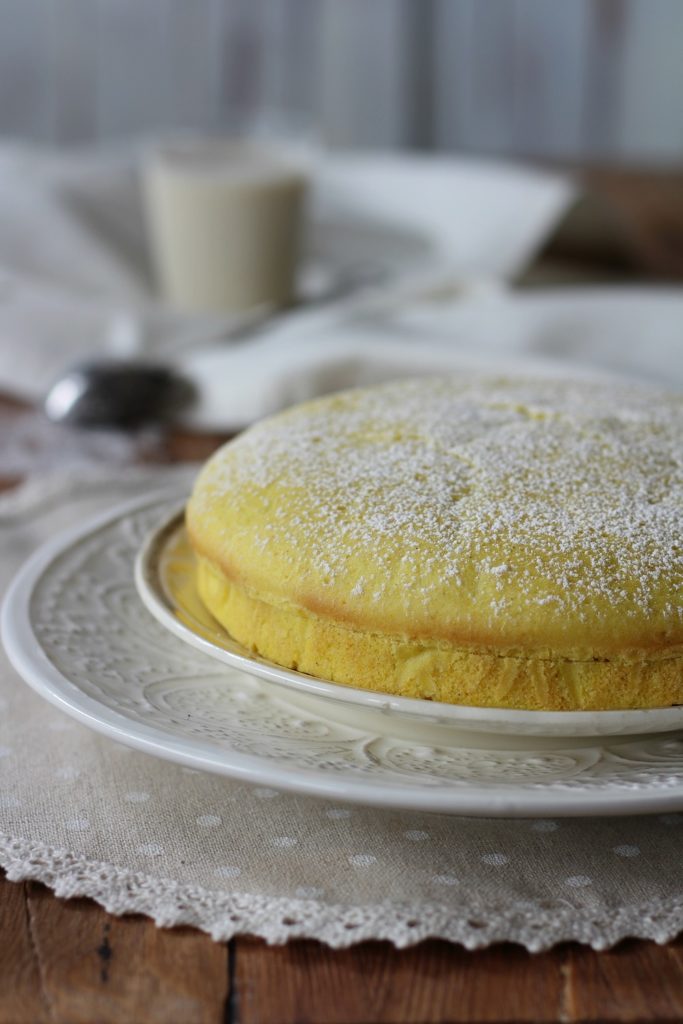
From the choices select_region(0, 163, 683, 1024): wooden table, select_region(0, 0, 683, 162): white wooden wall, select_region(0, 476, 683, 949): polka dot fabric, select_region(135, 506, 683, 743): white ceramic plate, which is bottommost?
select_region(0, 0, 683, 162): white wooden wall

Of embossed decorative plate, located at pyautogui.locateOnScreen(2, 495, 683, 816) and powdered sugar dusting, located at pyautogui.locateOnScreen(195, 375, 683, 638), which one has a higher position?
powdered sugar dusting, located at pyautogui.locateOnScreen(195, 375, 683, 638)

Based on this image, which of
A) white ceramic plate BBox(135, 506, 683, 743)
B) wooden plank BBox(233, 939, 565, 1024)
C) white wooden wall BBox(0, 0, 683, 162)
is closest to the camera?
wooden plank BBox(233, 939, 565, 1024)

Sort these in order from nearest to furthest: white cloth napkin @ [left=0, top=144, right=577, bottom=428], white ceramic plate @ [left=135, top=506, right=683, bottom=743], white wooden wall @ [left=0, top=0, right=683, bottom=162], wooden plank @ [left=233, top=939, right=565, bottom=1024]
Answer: wooden plank @ [left=233, top=939, right=565, bottom=1024] → white ceramic plate @ [left=135, top=506, right=683, bottom=743] → white cloth napkin @ [left=0, top=144, right=577, bottom=428] → white wooden wall @ [left=0, top=0, right=683, bottom=162]

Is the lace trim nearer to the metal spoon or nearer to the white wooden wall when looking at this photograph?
the metal spoon

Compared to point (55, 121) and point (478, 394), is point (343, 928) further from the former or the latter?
point (55, 121)

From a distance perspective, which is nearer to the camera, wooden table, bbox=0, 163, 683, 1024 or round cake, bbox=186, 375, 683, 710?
wooden table, bbox=0, 163, 683, 1024

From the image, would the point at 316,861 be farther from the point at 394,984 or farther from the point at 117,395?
the point at 117,395

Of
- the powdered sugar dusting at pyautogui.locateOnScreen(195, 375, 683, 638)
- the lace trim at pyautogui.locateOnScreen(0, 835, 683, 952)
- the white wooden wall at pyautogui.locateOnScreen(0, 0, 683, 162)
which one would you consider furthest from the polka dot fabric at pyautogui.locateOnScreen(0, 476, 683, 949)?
the white wooden wall at pyautogui.locateOnScreen(0, 0, 683, 162)
